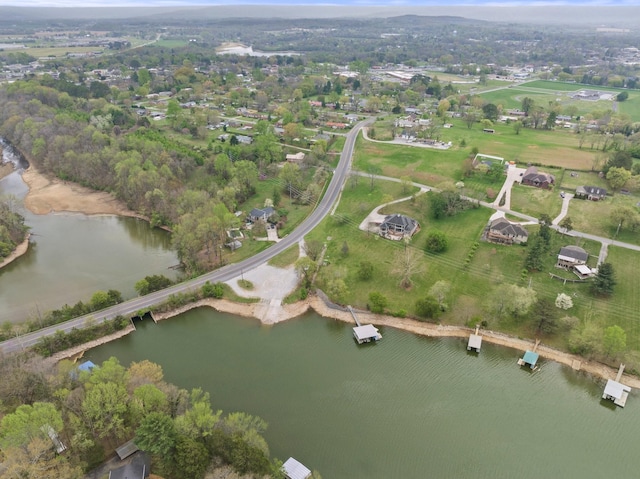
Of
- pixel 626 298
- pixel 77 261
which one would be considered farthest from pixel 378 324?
pixel 77 261

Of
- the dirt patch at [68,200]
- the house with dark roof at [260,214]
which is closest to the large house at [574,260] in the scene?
the house with dark roof at [260,214]

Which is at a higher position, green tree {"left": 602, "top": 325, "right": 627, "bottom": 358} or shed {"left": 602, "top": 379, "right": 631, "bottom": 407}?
green tree {"left": 602, "top": 325, "right": 627, "bottom": 358}

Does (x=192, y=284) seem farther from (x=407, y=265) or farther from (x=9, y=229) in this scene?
(x=9, y=229)

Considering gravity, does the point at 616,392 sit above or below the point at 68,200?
above

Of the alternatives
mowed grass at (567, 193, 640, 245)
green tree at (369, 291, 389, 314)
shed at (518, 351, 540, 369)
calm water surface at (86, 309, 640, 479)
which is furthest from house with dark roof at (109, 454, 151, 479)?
mowed grass at (567, 193, 640, 245)

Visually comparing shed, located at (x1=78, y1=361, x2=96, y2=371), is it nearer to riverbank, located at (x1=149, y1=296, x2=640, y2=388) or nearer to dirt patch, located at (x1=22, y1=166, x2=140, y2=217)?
riverbank, located at (x1=149, y1=296, x2=640, y2=388)
